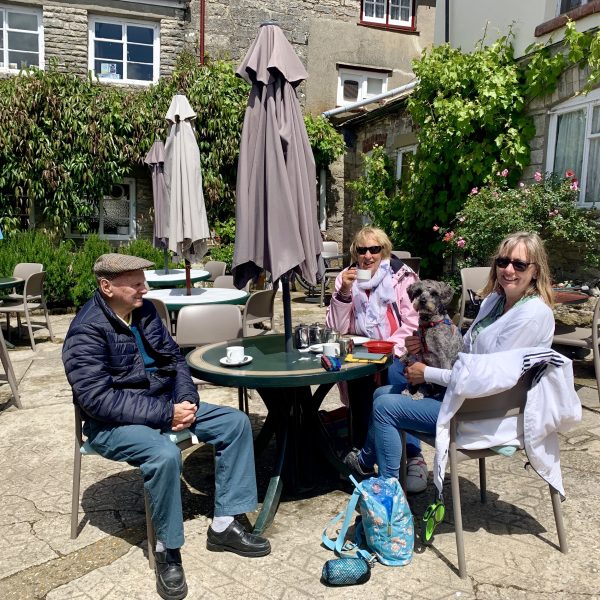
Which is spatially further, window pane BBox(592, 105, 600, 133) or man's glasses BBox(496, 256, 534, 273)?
window pane BBox(592, 105, 600, 133)

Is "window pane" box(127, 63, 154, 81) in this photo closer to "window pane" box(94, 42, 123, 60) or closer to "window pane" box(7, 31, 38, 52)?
"window pane" box(94, 42, 123, 60)

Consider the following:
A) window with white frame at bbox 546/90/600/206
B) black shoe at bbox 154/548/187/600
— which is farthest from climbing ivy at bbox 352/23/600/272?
black shoe at bbox 154/548/187/600

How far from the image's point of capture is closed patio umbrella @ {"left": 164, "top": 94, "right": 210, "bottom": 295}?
21.4ft

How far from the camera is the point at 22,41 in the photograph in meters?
12.6

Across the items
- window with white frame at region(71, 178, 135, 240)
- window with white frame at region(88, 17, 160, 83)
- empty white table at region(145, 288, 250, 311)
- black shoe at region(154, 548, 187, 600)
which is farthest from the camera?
window with white frame at region(71, 178, 135, 240)

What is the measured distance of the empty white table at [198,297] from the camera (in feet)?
18.7

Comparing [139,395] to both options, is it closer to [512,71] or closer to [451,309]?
[451,309]

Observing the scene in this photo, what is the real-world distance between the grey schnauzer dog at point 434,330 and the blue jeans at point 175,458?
1.00 metres

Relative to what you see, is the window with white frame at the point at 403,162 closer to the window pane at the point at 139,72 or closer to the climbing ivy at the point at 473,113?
the climbing ivy at the point at 473,113

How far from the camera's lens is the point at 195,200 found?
21.4ft

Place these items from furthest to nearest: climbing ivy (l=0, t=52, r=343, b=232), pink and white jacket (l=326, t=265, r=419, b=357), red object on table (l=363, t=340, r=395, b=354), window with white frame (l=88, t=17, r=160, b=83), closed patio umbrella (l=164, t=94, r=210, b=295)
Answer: window with white frame (l=88, t=17, r=160, b=83), climbing ivy (l=0, t=52, r=343, b=232), closed patio umbrella (l=164, t=94, r=210, b=295), pink and white jacket (l=326, t=265, r=419, b=357), red object on table (l=363, t=340, r=395, b=354)

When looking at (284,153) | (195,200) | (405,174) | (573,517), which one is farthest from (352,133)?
(573,517)

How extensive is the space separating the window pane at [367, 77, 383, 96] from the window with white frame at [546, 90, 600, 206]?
7872mm

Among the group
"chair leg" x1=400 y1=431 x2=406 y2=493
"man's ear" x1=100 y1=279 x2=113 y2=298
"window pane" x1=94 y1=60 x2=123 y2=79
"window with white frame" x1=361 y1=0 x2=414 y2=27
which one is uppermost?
"window with white frame" x1=361 y1=0 x2=414 y2=27
